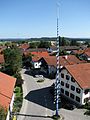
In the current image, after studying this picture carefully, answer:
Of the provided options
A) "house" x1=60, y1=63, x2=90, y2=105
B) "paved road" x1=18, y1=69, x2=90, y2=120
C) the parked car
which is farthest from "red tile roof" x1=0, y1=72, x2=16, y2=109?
"house" x1=60, y1=63, x2=90, y2=105

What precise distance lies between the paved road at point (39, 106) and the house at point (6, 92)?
13.5 ft

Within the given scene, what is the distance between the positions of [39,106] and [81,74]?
1222cm

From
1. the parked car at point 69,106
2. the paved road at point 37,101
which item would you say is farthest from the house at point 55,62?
the parked car at point 69,106

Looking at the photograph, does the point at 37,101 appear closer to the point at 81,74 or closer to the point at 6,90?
the point at 6,90

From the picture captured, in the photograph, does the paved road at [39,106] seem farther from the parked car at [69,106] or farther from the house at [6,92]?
the house at [6,92]

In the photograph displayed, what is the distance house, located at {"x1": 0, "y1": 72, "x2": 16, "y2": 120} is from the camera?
123ft

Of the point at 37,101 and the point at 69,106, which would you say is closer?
the point at 69,106

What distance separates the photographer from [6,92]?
1667 inches

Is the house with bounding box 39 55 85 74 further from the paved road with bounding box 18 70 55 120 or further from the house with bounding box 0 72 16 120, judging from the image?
the house with bounding box 0 72 16 120

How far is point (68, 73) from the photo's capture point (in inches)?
2080

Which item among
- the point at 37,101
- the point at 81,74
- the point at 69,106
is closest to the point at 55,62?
the point at 81,74

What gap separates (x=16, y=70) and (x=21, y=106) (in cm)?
2654

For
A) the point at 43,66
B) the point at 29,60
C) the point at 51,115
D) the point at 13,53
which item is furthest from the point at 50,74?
the point at 51,115

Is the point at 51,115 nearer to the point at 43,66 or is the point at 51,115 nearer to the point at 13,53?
the point at 13,53
